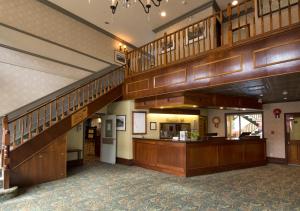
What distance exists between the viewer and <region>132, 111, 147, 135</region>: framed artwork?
315 inches

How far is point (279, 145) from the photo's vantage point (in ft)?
28.2

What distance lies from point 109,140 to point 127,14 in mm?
4879

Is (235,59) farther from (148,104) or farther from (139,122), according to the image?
(139,122)

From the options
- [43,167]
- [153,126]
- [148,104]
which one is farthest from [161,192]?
[153,126]

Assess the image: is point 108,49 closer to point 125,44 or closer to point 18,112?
point 125,44

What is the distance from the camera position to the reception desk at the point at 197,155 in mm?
6227

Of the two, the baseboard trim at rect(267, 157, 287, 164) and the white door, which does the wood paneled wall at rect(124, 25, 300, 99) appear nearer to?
the white door

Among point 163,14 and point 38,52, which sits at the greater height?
point 163,14

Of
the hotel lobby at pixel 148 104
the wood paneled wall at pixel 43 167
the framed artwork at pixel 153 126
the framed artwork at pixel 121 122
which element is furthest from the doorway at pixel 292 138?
the wood paneled wall at pixel 43 167

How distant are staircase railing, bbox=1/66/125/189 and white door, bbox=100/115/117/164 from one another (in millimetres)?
1338

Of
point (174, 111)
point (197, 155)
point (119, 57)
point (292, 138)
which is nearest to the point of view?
point (197, 155)

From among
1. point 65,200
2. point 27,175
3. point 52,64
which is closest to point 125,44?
point 52,64

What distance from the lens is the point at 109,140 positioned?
331 inches

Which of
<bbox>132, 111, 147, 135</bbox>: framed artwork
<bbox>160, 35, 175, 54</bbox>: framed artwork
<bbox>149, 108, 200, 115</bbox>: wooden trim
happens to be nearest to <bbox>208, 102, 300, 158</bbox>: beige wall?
<bbox>149, 108, 200, 115</bbox>: wooden trim
